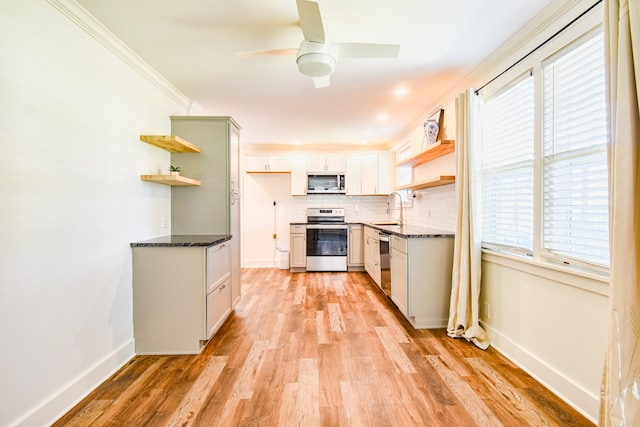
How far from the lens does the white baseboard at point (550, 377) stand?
1432 millimetres

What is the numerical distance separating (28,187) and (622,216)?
114 inches

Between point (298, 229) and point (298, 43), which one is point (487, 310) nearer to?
point (298, 43)

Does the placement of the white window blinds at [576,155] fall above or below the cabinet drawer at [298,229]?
above

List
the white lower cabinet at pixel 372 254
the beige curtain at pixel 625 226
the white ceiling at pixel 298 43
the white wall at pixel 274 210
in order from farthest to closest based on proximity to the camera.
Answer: the white wall at pixel 274 210 → the white lower cabinet at pixel 372 254 → the white ceiling at pixel 298 43 → the beige curtain at pixel 625 226

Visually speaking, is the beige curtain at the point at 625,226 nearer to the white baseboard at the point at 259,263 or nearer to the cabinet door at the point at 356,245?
the cabinet door at the point at 356,245

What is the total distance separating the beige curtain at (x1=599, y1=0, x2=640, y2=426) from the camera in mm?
1072

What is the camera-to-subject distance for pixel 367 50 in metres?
1.75

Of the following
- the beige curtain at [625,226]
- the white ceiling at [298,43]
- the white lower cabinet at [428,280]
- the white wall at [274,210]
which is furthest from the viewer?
the white wall at [274,210]

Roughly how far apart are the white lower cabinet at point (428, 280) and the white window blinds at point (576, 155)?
3.01 feet

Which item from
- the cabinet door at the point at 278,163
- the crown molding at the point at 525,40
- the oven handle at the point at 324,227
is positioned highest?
the crown molding at the point at 525,40

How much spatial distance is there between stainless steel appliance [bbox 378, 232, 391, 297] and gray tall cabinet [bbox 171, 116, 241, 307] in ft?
6.16

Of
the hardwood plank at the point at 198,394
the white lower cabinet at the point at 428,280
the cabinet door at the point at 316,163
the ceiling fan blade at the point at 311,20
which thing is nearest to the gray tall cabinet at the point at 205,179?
the hardwood plank at the point at 198,394

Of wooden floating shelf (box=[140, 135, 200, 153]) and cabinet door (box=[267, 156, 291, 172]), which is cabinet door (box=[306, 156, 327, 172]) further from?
wooden floating shelf (box=[140, 135, 200, 153])

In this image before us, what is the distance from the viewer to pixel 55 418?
146cm
